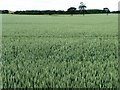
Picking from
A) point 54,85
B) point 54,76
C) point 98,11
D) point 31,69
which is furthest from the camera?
point 98,11

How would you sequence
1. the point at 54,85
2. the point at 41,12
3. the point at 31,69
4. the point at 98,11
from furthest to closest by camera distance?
the point at 98,11 → the point at 41,12 → the point at 31,69 → the point at 54,85

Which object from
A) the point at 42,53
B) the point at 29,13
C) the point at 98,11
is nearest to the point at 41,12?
the point at 29,13

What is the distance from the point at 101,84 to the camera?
4.62 metres

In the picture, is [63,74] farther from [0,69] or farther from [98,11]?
[98,11]

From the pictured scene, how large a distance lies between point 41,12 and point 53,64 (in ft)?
209

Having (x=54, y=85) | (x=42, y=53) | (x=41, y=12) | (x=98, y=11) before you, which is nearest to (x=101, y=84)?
(x=54, y=85)

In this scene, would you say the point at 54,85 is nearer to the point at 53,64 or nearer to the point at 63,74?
the point at 63,74

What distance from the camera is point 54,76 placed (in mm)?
5023

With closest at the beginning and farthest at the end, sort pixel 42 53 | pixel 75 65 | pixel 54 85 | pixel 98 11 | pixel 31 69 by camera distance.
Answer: pixel 54 85
pixel 31 69
pixel 75 65
pixel 42 53
pixel 98 11

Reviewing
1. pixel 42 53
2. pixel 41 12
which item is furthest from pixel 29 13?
pixel 42 53

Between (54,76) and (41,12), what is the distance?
213 feet

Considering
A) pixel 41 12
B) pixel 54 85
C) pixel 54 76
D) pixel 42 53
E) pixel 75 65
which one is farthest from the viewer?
pixel 41 12

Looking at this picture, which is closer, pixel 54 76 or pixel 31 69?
pixel 54 76

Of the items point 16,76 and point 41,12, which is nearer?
point 16,76
